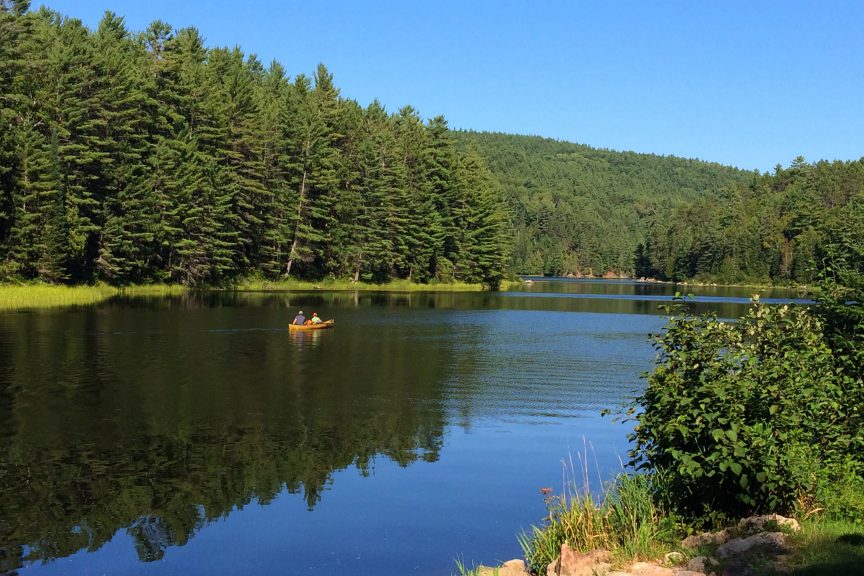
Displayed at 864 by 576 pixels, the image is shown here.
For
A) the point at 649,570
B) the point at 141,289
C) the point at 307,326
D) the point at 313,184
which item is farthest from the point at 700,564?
the point at 313,184

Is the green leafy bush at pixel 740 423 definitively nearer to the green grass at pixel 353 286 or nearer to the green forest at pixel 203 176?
the green forest at pixel 203 176

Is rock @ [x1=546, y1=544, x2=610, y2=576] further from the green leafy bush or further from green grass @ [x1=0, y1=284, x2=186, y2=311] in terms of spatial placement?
green grass @ [x1=0, y1=284, x2=186, y2=311]

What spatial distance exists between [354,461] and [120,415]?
840 cm

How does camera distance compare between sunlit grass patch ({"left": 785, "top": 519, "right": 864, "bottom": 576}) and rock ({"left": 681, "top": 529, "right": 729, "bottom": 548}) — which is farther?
rock ({"left": 681, "top": 529, "right": 729, "bottom": 548})

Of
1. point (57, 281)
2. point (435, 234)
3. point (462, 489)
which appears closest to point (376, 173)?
point (435, 234)

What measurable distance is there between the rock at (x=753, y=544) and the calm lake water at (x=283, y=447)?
12.4ft

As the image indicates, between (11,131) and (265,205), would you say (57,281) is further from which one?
(265,205)

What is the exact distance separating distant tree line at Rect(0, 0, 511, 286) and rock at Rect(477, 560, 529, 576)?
61.3 m

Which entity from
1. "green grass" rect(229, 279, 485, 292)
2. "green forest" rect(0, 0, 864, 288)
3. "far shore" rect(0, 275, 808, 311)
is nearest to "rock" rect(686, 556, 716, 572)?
"far shore" rect(0, 275, 808, 311)

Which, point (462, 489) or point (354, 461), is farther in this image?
point (354, 461)

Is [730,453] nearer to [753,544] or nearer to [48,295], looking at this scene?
[753,544]

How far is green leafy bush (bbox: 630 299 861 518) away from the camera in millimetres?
12078

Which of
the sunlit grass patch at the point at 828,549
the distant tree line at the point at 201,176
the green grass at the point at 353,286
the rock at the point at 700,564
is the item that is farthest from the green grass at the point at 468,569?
the green grass at the point at 353,286

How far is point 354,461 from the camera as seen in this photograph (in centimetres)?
1959
